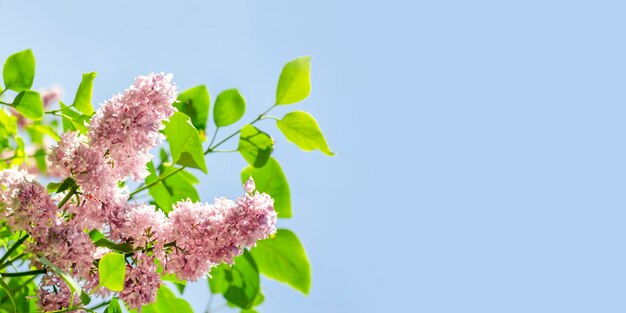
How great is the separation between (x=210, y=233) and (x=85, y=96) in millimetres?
355

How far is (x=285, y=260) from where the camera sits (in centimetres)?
125

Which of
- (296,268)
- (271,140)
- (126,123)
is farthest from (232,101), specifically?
(126,123)

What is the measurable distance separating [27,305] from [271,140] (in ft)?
1.48

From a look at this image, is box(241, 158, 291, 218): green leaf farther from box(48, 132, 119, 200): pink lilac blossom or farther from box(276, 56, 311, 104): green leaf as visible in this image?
box(48, 132, 119, 200): pink lilac blossom

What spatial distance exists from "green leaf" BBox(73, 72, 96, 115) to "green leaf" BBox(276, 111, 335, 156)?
307 millimetres

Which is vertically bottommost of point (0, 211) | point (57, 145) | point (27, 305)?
point (27, 305)

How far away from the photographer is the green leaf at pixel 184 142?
1.02 meters

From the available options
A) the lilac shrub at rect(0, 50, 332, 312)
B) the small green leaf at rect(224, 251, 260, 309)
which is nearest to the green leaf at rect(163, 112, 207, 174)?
the lilac shrub at rect(0, 50, 332, 312)

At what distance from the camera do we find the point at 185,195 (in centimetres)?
123

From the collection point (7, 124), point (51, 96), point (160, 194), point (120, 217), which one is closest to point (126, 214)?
point (120, 217)

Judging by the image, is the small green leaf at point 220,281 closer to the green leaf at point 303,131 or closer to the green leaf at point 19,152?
the green leaf at point 303,131

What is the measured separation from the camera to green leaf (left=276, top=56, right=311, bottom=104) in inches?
50.5

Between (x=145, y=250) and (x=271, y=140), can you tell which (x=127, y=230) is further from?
(x=271, y=140)

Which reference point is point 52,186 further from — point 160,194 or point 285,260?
point 285,260
